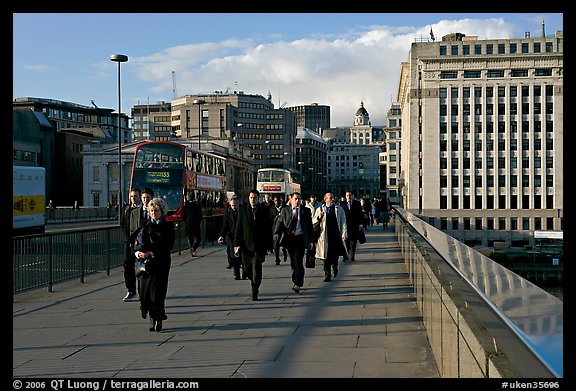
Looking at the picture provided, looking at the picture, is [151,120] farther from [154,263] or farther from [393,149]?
[154,263]

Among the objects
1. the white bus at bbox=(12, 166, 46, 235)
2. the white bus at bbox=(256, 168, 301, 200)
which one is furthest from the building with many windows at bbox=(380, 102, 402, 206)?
the white bus at bbox=(12, 166, 46, 235)

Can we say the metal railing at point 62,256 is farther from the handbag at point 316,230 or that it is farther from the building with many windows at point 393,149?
the building with many windows at point 393,149

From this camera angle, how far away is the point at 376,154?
19200cm

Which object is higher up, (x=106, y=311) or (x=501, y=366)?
(x=501, y=366)

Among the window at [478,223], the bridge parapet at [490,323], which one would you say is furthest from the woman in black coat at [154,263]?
the window at [478,223]

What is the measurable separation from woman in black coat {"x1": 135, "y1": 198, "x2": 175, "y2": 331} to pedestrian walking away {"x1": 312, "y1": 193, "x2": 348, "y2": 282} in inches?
191

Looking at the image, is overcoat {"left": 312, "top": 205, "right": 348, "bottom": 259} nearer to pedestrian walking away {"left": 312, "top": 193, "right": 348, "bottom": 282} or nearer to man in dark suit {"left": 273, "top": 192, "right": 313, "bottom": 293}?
pedestrian walking away {"left": 312, "top": 193, "right": 348, "bottom": 282}

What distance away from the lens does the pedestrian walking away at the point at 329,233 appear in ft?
40.5

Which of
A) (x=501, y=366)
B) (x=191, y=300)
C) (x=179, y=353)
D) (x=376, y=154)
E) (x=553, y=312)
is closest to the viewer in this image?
(x=501, y=366)

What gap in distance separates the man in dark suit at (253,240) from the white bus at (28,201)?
20906mm

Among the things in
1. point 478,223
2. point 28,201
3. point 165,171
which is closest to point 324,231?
point 165,171
